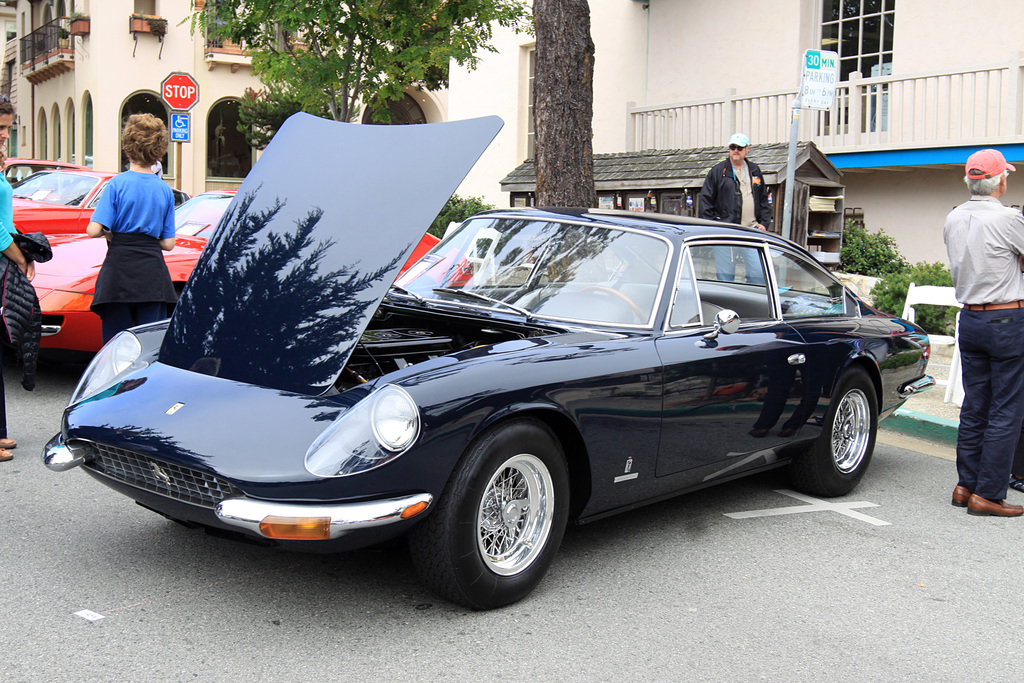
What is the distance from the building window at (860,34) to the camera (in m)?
12.9

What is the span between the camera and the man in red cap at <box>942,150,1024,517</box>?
508 centimetres

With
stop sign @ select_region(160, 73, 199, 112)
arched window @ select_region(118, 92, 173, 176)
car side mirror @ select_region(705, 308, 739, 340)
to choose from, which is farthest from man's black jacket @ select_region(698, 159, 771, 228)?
arched window @ select_region(118, 92, 173, 176)

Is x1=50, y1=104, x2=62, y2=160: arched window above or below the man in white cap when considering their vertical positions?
above

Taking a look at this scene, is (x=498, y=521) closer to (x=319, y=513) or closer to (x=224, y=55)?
(x=319, y=513)

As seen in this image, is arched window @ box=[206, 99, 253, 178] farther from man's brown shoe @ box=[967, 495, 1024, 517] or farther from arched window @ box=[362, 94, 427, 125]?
man's brown shoe @ box=[967, 495, 1024, 517]

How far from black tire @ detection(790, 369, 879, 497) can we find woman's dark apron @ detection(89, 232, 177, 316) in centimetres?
365

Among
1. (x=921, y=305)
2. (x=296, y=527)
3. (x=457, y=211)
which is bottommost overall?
(x=296, y=527)

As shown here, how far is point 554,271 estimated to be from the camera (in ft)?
15.1

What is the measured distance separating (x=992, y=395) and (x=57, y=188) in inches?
409

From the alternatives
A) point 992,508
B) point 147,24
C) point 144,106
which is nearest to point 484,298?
point 992,508

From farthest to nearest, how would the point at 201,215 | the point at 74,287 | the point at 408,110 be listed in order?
the point at 408,110, the point at 201,215, the point at 74,287

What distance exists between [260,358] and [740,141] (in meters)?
6.16

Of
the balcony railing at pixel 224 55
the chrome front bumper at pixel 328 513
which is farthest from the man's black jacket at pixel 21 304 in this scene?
the balcony railing at pixel 224 55

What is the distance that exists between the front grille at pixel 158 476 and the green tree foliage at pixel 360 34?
11.2m
